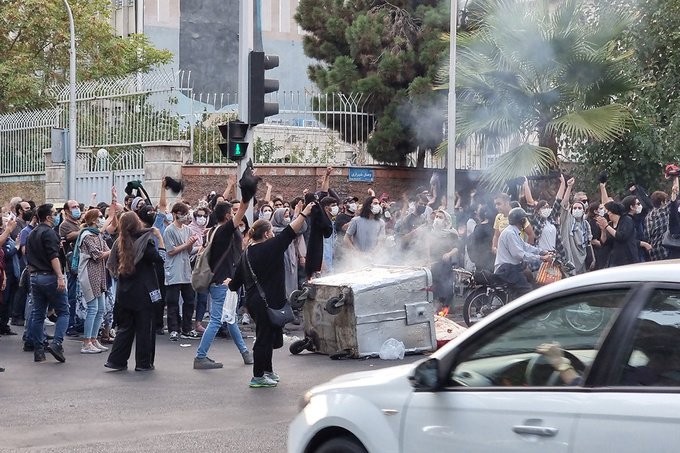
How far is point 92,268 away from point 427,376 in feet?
28.7

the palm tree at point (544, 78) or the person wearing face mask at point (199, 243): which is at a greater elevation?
the palm tree at point (544, 78)

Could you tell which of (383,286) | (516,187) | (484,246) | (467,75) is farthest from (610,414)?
(467,75)

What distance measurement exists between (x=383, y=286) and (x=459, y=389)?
7575 mm

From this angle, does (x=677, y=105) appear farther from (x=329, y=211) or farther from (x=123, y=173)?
(x=123, y=173)

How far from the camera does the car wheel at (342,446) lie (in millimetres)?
5574

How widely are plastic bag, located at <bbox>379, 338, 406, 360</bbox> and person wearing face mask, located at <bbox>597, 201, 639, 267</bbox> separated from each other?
345 centimetres

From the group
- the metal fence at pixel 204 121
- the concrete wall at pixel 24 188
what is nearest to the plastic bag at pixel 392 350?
the metal fence at pixel 204 121

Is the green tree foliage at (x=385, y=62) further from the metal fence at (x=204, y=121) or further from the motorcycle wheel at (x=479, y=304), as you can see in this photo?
the motorcycle wheel at (x=479, y=304)

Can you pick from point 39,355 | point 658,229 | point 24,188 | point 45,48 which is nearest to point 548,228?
point 658,229

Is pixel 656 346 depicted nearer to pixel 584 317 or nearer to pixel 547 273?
pixel 584 317

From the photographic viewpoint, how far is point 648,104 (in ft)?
70.6

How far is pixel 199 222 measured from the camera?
54.4 ft

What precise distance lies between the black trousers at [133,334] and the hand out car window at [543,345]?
24.2 feet

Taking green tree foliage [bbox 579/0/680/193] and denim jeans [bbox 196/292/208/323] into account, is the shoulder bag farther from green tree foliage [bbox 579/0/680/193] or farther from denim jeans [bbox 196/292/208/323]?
green tree foliage [bbox 579/0/680/193]
